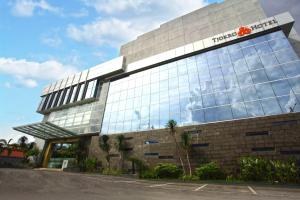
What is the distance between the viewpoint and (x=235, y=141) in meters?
19.4

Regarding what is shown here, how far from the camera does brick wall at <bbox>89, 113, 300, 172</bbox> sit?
56.1 feet

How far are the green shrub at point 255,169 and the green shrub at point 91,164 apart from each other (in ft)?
68.0

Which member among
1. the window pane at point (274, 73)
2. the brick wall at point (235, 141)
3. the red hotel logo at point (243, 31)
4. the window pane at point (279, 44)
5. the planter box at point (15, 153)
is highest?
the red hotel logo at point (243, 31)

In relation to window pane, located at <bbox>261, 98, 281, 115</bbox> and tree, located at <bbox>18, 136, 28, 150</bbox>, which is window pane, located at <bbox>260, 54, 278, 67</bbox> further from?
tree, located at <bbox>18, 136, 28, 150</bbox>

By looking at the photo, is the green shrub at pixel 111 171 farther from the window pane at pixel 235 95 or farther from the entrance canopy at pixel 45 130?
the window pane at pixel 235 95

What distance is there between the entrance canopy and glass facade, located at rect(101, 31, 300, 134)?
785 cm

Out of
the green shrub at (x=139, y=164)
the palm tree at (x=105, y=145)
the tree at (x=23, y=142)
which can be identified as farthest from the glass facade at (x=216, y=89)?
the tree at (x=23, y=142)

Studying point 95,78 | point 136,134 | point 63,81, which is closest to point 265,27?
point 136,134

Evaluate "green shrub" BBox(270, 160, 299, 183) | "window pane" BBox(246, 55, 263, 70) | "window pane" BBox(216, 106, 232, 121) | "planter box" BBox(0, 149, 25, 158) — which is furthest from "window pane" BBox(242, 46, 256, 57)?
"planter box" BBox(0, 149, 25, 158)

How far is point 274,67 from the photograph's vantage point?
21094 millimetres

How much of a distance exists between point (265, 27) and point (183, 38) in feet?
42.7

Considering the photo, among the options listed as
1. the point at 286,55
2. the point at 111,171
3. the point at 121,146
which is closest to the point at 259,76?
the point at 286,55

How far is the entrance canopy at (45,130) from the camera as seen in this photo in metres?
31.2

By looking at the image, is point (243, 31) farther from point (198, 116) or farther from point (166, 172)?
point (166, 172)
